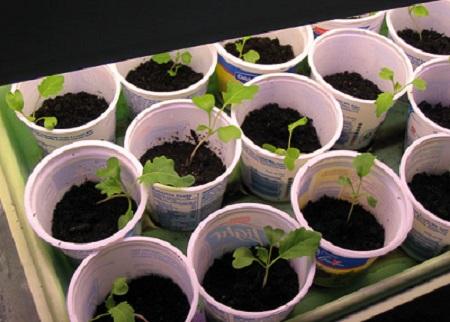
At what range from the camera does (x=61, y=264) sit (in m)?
1.10

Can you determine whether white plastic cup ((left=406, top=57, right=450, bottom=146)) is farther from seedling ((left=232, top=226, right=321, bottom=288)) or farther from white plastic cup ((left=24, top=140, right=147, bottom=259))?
white plastic cup ((left=24, top=140, right=147, bottom=259))

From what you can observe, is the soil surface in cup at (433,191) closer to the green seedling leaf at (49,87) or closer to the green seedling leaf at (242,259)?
the green seedling leaf at (242,259)

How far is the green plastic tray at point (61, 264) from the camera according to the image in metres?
0.99

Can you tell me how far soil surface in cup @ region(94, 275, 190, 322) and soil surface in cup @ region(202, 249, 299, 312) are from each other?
6 centimetres

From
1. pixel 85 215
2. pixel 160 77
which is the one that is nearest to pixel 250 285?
pixel 85 215

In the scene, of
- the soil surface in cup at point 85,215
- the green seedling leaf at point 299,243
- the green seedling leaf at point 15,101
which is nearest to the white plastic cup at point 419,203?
the green seedling leaf at point 299,243

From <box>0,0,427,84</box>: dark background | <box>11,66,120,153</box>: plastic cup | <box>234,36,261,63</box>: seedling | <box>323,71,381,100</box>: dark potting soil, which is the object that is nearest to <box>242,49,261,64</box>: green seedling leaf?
<box>234,36,261,63</box>: seedling

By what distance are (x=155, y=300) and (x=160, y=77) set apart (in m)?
0.57

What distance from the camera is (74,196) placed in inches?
45.3

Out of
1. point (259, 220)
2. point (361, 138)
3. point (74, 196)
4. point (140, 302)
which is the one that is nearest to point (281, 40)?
point (361, 138)

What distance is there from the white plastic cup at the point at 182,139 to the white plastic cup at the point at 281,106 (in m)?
0.05

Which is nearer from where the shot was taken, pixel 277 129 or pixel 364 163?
pixel 364 163

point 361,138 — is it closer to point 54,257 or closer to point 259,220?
point 259,220

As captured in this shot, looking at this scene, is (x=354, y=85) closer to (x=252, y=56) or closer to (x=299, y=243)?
(x=252, y=56)
